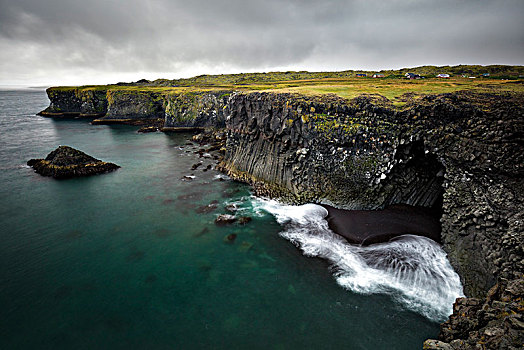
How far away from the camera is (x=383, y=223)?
2183 centimetres

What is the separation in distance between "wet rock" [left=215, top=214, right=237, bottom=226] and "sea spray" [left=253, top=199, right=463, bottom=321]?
17.2ft

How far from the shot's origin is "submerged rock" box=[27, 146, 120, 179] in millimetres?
35625

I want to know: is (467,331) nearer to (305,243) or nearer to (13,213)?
(305,243)

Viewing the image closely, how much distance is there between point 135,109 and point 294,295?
91.7 meters

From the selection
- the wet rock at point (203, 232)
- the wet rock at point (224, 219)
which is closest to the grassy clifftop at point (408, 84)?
the wet rock at point (224, 219)

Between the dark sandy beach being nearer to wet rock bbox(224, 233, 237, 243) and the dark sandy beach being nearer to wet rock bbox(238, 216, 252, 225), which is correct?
wet rock bbox(238, 216, 252, 225)

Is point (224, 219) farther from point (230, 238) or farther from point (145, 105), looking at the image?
point (145, 105)

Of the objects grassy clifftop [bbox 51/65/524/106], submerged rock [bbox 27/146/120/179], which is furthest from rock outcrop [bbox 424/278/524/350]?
submerged rock [bbox 27/146/120/179]

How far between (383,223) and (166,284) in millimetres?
18580

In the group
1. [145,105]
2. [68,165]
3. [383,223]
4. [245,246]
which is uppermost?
[145,105]

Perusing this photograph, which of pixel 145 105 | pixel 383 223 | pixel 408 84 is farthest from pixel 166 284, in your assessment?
pixel 145 105

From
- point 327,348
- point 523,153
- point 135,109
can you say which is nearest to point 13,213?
point 327,348

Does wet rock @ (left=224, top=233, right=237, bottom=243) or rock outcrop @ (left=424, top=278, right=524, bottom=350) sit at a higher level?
rock outcrop @ (left=424, top=278, right=524, bottom=350)

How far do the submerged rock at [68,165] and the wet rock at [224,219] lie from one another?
24.8 metres
